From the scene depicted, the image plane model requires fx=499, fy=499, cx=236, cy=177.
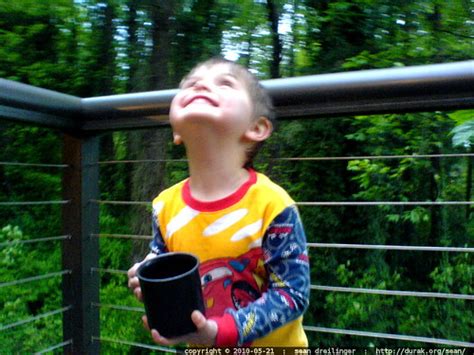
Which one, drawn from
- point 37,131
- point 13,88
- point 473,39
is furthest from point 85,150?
point 37,131

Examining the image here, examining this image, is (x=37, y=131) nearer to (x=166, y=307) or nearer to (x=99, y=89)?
(x=99, y=89)

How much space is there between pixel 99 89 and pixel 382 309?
11.6 feet

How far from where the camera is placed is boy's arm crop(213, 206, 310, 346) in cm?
83

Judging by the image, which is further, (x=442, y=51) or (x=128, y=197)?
(x=128, y=197)

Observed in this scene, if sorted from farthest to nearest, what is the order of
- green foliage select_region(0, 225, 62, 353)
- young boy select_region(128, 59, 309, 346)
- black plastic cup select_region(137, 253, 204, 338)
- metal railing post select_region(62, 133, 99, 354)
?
green foliage select_region(0, 225, 62, 353) → metal railing post select_region(62, 133, 99, 354) → young boy select_region(128, 59, 309, 346) → black plastic cup select_region(137, 253, 204, 338)

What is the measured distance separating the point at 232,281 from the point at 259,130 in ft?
1.02

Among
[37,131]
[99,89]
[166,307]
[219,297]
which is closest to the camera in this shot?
[166,307]

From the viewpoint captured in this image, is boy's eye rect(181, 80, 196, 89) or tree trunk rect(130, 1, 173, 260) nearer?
boy's eye rect(181, 80, 196, 89)

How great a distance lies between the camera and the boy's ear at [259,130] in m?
1.01

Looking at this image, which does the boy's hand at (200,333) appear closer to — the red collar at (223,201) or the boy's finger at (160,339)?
the boy's finger at (160,339)

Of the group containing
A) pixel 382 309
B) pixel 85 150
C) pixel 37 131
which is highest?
pixel 85 150

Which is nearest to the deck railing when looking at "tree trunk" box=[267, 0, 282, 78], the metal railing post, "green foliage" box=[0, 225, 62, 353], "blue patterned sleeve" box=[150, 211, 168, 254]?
the metal railing post

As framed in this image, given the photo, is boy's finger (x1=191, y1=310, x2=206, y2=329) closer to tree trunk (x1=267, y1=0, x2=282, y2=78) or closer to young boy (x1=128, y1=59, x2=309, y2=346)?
young boy (x1=128, y1=59, x2=309, y2=346)

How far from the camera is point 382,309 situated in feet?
14.4
